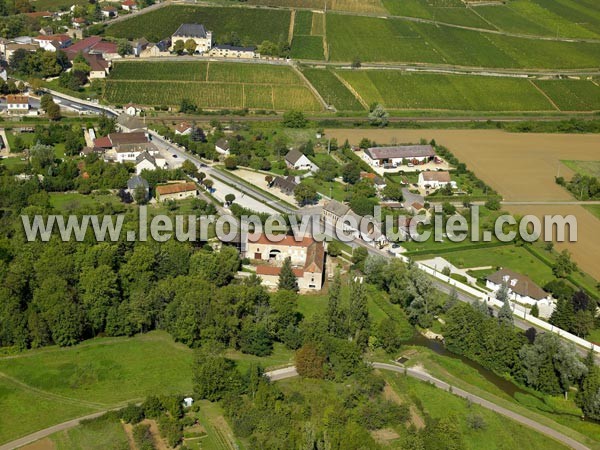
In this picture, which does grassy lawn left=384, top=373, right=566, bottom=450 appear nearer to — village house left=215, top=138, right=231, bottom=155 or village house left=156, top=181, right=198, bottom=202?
village house left=156, top=181, right=198, bottom=202

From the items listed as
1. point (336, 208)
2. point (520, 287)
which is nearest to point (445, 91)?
point (336, 208)

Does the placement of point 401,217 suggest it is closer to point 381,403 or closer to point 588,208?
point 588,208

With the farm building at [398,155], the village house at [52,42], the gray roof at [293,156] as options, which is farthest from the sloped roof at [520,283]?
the village house at [52,42]

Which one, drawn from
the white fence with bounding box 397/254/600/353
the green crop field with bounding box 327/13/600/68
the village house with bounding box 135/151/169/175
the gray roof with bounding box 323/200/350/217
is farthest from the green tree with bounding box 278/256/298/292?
the green crop field with bounding box 327/13/600/68

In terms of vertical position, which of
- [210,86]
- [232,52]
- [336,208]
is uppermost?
[232,52]

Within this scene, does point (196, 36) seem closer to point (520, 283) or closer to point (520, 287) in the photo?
point (520, 283)

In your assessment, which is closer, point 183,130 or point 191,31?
point 183,130

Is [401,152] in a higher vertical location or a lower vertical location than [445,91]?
lower

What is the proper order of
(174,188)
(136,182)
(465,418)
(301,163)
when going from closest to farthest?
(465,418)
(136,182)
(174,188)
(301,163)
